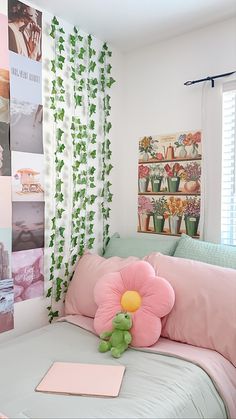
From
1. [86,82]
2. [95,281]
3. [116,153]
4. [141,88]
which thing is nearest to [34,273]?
[95,281]

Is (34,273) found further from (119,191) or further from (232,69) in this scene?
(232,69)

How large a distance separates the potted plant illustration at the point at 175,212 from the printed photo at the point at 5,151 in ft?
3.58

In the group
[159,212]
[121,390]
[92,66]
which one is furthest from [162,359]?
[92,66]

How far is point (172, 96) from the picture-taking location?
7.80 ft

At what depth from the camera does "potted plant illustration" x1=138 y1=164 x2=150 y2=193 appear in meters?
2.52

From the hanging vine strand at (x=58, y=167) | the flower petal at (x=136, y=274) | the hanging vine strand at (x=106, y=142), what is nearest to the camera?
the flower petal at (x=136, y=274)

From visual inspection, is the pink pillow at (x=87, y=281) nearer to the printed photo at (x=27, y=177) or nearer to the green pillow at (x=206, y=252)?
the green pillow at (x=206, y=252)

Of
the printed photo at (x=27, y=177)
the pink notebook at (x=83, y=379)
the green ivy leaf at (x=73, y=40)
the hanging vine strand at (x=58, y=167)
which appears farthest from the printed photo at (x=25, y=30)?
the pink notebook at (x=83, y=379)

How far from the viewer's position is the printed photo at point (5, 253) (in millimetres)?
1896

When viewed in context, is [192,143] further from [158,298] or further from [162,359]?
[162,359]

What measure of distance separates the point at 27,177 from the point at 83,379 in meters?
1.14

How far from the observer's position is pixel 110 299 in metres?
1.80

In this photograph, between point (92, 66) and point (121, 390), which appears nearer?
point (121, 390)

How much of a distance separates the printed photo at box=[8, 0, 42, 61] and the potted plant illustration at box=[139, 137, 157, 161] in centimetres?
90
